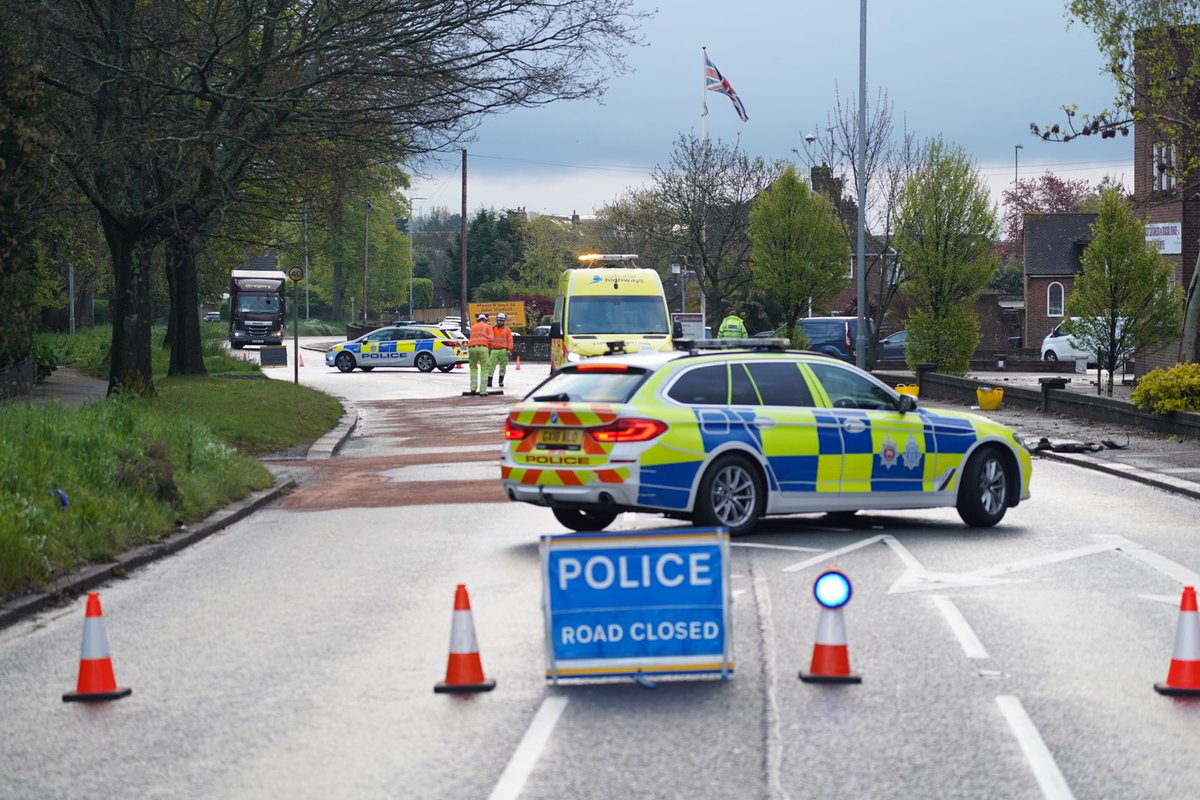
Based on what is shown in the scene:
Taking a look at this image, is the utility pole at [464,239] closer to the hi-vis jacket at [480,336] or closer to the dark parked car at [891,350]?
the dark parked car at [891,350]

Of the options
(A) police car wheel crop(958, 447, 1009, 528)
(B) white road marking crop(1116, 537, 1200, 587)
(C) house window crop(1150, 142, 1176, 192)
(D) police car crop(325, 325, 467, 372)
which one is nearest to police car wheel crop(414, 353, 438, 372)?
(D) police car crop(325, 325, 467, 372)

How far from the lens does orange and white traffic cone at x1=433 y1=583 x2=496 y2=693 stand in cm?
763

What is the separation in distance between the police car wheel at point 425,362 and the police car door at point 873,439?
42.0m

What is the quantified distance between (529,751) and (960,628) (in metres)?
3.60

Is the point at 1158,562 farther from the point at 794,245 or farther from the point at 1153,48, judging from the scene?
the point at 794,245

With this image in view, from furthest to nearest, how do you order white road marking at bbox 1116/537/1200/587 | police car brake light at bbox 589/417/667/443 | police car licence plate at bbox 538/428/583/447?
1. police car licence plate at bbox 538/428/583/447
2. police car brake light at bbox 589/417/667/443
3. white road marking at bbox 1116/537/1200/587

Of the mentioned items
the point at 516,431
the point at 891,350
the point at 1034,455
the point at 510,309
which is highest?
the point at 510,309

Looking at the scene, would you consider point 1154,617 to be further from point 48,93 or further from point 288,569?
point 48,93

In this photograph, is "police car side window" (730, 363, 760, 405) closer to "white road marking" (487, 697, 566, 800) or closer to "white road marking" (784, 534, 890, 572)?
"white road marking" (784, 534, 890, 572)

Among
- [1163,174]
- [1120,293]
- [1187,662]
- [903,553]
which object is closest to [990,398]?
[1120,293]

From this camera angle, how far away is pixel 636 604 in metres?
7.66

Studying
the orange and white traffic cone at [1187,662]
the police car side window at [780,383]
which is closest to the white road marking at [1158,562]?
the police car side window at [780,383]

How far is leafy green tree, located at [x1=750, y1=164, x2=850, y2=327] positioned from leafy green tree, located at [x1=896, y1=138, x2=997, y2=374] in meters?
12.6

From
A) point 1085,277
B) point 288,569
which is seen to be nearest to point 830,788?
point 288,569
